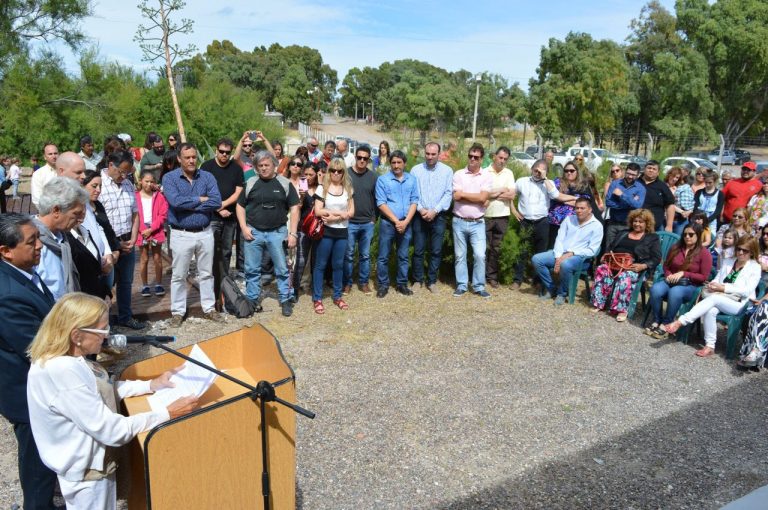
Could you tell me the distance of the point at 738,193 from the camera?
28.6 feet

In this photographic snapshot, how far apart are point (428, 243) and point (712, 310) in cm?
341

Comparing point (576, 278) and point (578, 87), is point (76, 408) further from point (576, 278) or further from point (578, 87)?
point (578, 87)

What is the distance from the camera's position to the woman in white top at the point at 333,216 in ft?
21.3

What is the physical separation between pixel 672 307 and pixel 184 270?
5.24 m

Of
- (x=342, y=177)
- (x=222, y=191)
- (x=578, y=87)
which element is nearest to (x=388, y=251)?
(x=342, y=177)

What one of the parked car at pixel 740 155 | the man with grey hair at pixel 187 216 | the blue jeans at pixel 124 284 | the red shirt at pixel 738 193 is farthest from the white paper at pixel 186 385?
the parked car at pixel 740 155

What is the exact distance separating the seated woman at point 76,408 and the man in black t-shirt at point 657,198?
709cm

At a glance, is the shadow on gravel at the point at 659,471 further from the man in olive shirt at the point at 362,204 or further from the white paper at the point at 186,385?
the man in olive shirt at the point at 362,204

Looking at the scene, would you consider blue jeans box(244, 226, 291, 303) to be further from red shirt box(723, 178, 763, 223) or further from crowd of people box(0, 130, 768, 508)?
red shirt box(723, 178, 763, 223)

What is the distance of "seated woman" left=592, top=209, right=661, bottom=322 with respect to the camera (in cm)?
675

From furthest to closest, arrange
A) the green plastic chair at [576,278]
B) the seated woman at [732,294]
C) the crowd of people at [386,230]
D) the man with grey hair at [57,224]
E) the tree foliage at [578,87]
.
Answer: the tree foliage at [578,87]
the green plastic chair at [576,278]
the seated woman at [732,294]
the crowd of people at [386,230]
the man with grey hair at [57,224]

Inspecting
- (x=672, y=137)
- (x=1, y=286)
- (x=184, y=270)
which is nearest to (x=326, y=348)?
(x=184, y=270)

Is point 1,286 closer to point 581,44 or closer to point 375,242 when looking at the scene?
point 375,242

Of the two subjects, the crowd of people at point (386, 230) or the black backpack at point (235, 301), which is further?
the black backpack at point (235, 301)
